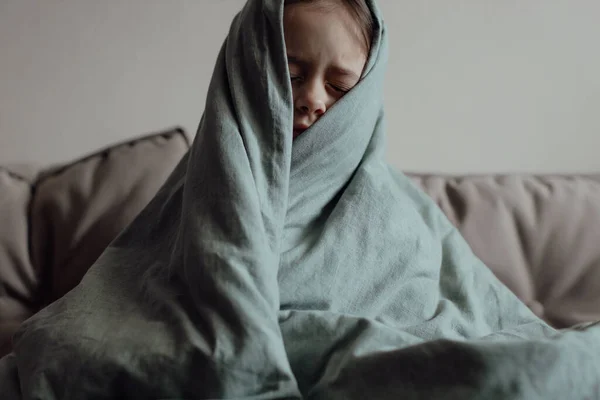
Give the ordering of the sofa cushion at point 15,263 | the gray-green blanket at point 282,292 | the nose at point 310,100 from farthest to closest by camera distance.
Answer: the sofa cushion at point 15,263 → the nose at point 310,100 → the gray-green blanket at point 282,292

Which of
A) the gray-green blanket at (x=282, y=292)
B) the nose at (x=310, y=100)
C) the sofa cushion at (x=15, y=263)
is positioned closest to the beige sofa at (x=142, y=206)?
the sofa cushion at (x=15, y=263)

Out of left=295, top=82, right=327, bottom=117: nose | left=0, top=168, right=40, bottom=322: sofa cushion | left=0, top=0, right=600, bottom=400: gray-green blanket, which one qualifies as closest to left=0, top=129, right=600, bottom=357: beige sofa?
left=0, top=168, right=40, bottom=322: sofa cushion

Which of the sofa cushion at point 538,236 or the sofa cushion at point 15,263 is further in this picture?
the sofa cushion at point 538,236

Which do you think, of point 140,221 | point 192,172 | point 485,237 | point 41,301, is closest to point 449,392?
point 192,172

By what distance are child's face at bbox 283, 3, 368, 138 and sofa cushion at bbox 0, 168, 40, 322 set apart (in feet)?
1.67

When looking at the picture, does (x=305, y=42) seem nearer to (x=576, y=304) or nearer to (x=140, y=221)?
(x=140, y=221)

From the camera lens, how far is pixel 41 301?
1058mm

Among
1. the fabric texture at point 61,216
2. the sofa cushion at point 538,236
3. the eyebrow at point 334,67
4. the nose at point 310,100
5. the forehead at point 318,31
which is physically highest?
the forehead at point 318,31

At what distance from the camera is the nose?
2.89ft

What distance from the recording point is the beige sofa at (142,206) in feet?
3.43

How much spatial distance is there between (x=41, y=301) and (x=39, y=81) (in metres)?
0.53

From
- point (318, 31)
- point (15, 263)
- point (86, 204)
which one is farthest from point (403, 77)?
point (15, 263)

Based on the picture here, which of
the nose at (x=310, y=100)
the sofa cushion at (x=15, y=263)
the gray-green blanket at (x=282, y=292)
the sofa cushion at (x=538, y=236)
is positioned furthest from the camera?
the sofa cushion at (x=538, y=236)

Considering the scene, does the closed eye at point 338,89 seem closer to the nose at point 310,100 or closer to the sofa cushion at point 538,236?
the nose at point 310,100
